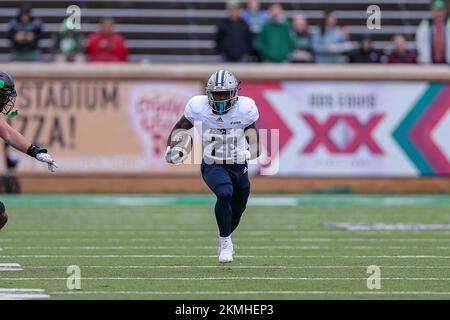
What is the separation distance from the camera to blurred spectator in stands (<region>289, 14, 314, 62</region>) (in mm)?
19656

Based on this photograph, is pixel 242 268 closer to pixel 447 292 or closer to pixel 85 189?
pixel 447 292

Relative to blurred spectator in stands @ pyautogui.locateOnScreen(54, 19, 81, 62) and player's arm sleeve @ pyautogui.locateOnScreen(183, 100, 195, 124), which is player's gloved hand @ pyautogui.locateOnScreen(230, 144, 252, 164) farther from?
blurred spectator in stands @ pyautogui.locateOnScreen(54, 19, 81, 62)

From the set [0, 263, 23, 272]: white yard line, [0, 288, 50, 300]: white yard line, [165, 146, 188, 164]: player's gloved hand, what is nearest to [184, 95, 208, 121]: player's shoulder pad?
[165, 146, 188, 164]: player's gloved hand

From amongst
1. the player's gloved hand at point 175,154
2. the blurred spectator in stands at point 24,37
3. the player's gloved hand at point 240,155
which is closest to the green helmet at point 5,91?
the player's gloved hand at point 175,154

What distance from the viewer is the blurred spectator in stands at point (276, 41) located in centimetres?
1949

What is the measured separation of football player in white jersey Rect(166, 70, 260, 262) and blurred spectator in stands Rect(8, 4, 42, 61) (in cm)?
957

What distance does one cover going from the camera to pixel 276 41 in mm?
19578

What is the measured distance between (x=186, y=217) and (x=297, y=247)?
141 inches

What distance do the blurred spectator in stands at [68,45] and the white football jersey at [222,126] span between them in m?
9.36

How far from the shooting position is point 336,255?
10.8 meters

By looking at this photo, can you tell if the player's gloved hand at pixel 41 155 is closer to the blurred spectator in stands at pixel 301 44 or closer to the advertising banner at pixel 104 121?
the advertising banner at pixel 104 121

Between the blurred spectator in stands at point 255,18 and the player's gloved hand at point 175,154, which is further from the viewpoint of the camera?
the blurred spectator in stands at point 255,18

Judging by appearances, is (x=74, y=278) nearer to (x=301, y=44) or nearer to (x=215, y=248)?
(x=215, y=248)
